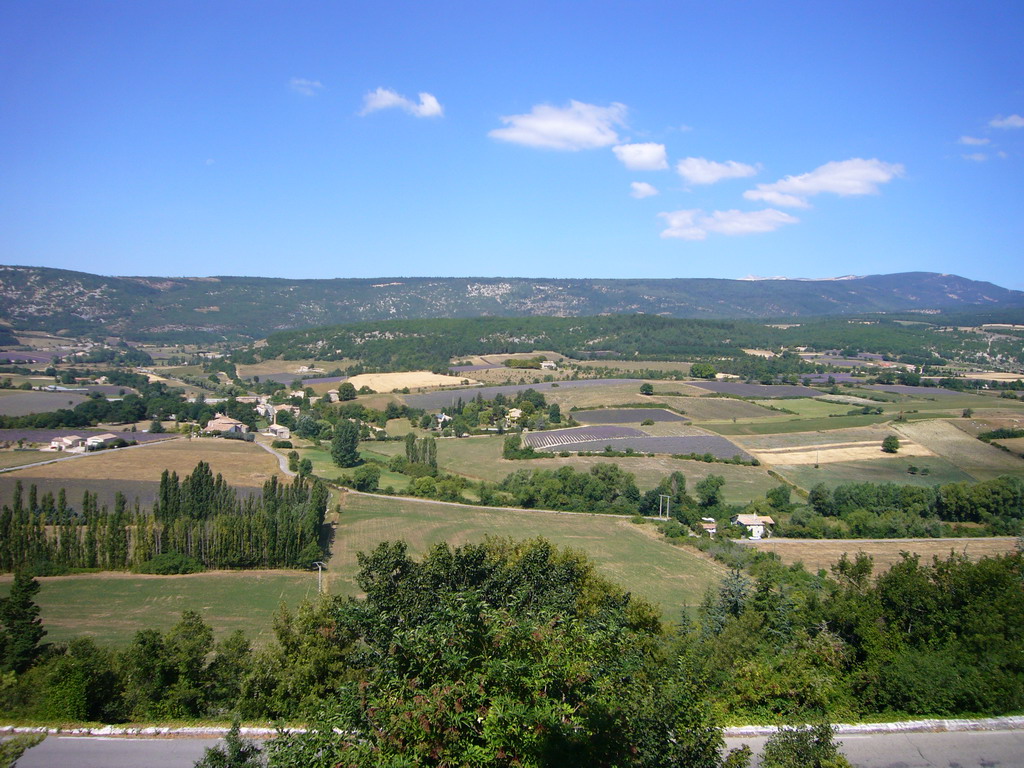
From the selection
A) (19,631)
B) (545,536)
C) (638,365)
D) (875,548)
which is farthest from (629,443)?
(638,365)

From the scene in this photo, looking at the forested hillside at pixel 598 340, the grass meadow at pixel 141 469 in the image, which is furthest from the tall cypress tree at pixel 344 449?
the forested hillside at pixel 598 340

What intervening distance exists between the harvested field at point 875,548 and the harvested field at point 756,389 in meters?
43.8

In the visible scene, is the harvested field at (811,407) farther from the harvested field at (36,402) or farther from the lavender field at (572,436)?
the harvested field at (36,402)

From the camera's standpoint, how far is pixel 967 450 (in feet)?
156

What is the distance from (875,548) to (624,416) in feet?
113

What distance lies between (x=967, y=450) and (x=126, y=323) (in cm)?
15754

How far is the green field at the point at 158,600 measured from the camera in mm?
22203

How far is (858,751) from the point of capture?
10367 mm

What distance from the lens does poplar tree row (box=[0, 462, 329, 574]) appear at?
89.4 ft

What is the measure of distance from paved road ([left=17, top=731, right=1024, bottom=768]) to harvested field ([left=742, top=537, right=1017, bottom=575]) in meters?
17.8

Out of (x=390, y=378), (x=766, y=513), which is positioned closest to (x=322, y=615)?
(x=766, y=513)

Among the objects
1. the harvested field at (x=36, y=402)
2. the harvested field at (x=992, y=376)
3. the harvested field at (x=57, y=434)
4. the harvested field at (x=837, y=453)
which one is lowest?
the harvested field at (x=57, y=434)

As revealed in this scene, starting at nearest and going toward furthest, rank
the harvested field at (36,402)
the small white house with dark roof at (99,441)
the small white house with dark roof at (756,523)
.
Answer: the small white house with dark roof at (756,523) → the small white house with dark roof at (99,441) → the harvested field at (36,402)

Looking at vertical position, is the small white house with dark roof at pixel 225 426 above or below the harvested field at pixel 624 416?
below
